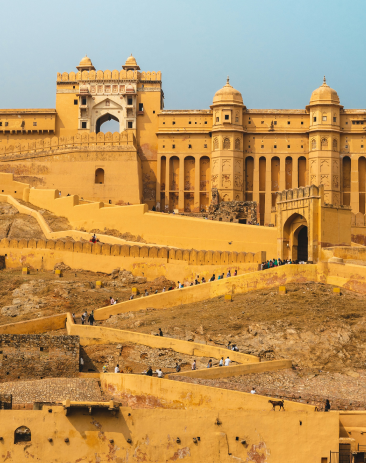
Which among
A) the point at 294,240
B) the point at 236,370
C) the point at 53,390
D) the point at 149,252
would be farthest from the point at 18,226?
the point at 236,370

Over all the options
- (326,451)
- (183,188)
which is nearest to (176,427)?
(326,451)

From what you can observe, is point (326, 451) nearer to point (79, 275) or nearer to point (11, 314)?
point (11, 314)

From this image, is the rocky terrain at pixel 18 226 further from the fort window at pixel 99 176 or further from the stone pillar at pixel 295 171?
the stone pillar at pixel 295 171

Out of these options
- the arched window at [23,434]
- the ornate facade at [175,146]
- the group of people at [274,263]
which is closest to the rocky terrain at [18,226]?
the ornate facade at [175,146]

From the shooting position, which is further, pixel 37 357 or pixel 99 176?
pixel 99 176

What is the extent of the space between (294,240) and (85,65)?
87.4 feet

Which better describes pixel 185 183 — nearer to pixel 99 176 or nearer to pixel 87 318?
pixel 99 176

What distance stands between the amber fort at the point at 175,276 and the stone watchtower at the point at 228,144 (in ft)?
0.30

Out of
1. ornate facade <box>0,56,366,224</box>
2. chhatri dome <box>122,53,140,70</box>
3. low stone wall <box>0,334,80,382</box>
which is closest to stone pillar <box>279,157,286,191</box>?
ornate facade <box>0,56,366,224</box>

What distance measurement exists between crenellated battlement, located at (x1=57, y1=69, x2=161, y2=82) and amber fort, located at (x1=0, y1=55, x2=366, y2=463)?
0.34 ft

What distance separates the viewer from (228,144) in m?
54.2

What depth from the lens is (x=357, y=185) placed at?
178 ft

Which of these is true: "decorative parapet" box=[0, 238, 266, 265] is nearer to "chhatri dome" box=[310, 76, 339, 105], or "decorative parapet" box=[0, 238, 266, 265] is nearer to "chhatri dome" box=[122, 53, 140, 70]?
"chhatri dome" box=[310, 76, 339, 105]

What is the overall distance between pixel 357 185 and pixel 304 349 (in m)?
28.9
